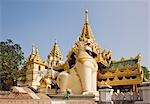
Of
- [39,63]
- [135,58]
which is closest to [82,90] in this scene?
[135,58]

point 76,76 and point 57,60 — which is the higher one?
point 57,60

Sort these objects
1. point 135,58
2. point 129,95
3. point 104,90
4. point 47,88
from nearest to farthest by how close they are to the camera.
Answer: point 104,90 < point 129,95 < point 47,88 < point 135,58

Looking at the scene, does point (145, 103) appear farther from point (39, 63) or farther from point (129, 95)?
point (39, 63)

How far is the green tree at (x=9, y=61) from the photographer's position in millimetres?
16250

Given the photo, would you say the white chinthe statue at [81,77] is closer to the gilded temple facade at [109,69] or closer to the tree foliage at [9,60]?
the gilded temple facade at [109,69]

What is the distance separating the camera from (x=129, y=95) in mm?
10852

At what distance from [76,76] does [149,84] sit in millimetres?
8106

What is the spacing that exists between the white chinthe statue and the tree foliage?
4454 millimetres

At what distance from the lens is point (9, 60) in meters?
16.9

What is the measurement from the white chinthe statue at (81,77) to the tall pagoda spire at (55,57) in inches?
437

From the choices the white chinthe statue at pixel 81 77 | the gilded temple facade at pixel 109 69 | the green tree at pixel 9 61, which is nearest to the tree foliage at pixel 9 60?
the green tree at pixel 9 61

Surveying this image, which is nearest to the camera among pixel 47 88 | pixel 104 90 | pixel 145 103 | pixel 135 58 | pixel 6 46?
pixel 145 103

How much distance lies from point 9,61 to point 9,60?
90 mm

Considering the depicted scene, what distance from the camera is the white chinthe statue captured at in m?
13.2
